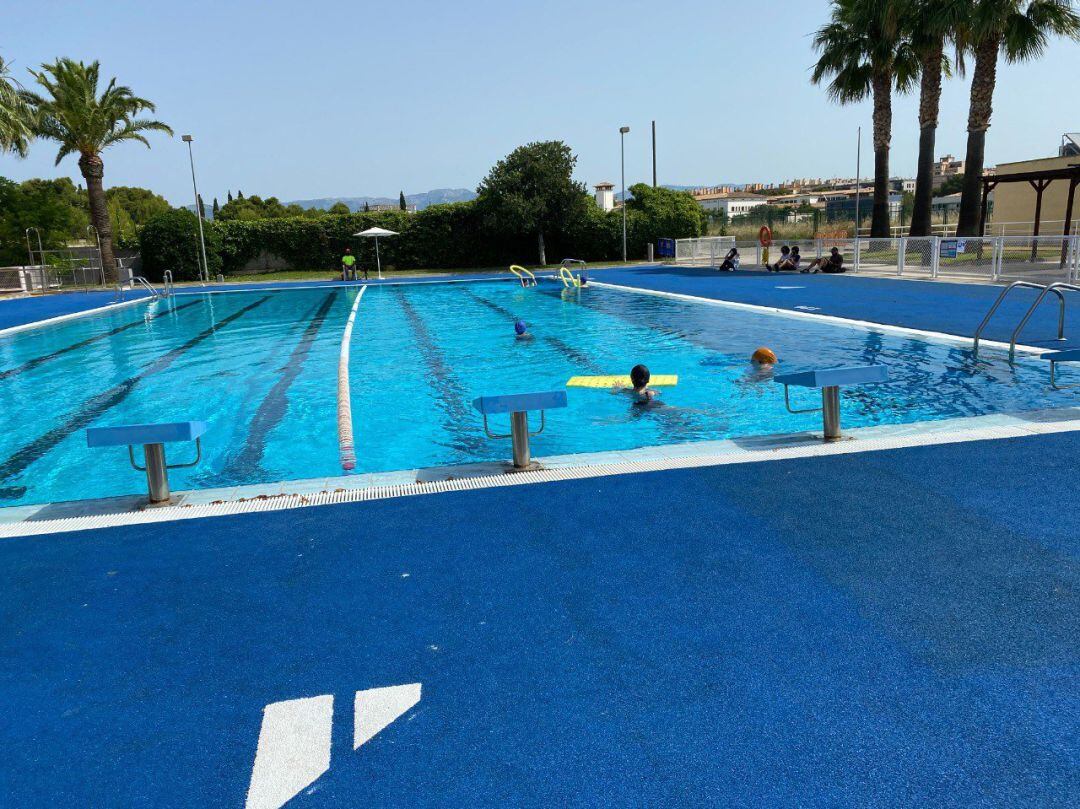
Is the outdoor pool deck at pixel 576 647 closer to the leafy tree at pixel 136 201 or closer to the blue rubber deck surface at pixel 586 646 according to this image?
the blue rubber deck surface at pixel 586 646

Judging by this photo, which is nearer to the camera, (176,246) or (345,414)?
(345,414)

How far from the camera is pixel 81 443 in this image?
29.7 ft

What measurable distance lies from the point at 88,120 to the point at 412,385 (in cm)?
3172

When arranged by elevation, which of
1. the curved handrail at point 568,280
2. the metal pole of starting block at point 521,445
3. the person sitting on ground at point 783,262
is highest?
the person sitting on ground at point 783,262

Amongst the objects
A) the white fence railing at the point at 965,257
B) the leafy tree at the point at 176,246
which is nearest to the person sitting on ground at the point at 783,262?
the white fence railing at the point at 965,257

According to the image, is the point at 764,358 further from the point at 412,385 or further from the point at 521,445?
the point at 521,445

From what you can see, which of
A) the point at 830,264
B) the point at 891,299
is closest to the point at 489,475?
the point at 891,299

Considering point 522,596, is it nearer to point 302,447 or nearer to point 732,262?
point 302,447

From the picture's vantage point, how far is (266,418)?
9.97 metres

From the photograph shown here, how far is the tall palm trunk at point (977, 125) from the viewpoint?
1045 inches

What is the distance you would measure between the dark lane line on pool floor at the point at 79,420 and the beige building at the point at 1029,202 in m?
32.8

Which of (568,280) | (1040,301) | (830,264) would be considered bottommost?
(568,280)

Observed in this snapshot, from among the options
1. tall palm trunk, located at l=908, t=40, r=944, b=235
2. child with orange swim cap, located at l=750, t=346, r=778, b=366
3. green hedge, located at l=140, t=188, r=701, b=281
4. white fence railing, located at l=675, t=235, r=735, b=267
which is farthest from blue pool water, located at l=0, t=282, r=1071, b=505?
green hedge, located at l=140, t=188, r=701, b=281

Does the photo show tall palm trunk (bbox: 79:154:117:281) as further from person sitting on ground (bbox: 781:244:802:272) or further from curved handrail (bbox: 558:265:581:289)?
person sitting on ground (bbox: 781:244:802:272)
